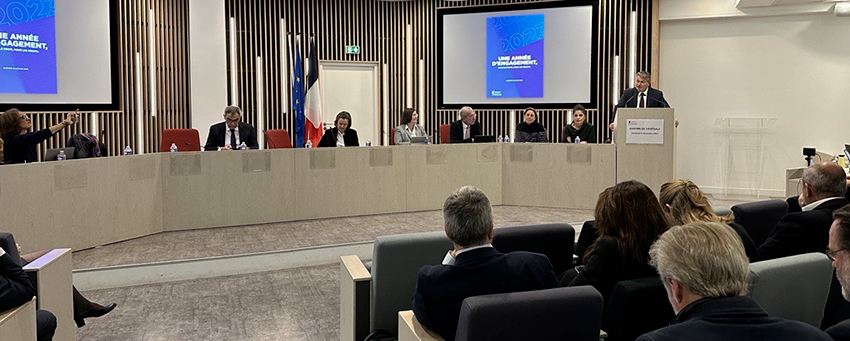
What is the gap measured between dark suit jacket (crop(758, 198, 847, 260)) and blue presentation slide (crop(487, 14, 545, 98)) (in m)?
8.14

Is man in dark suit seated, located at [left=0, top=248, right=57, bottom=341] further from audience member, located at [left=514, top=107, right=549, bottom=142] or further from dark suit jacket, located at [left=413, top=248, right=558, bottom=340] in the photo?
audience member, located at [left=514, top=107, right=549, bottom=142]

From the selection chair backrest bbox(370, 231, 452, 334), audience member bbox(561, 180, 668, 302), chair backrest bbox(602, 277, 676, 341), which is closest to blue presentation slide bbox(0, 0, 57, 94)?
chair backrest bbox(370, 231, 452, 334)

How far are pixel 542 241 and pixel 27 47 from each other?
6839mm

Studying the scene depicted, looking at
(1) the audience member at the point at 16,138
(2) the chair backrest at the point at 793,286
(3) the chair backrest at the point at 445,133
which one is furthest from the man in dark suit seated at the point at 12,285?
(3) the chair backrest at the point at 445,133

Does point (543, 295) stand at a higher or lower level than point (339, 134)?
lower

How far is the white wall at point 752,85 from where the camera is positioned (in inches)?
405

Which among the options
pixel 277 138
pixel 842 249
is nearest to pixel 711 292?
pixel 842 249

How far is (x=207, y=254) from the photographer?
20.4ft

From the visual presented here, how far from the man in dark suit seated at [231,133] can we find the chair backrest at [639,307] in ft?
20.6

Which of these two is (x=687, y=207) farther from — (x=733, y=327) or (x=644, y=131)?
(x=644, y=131)

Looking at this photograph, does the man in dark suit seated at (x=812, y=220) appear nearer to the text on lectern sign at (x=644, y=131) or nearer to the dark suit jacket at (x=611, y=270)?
the dark suit jacket at (x=611, y=270)

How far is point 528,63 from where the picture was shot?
1126 cm

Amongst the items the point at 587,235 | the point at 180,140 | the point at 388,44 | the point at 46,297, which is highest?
the point at 388,44

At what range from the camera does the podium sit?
810cm
